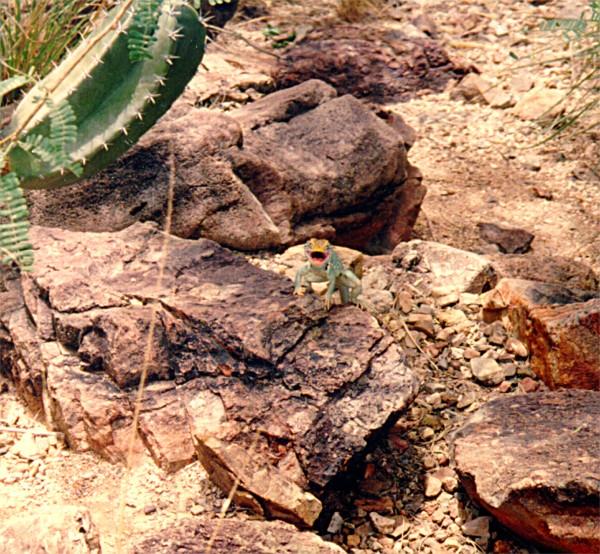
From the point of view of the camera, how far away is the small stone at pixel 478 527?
2.64 m

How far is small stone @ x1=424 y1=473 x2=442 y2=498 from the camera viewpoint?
2.82 meters

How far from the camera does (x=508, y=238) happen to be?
492 cm

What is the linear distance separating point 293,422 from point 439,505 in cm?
58

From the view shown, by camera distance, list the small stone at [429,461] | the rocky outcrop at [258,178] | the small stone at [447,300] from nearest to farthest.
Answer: the small stone at [429,461] → the small stone at [447,300] → the rocky outcrop at [258,178]

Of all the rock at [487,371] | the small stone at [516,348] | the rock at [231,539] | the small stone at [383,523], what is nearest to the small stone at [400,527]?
the small stone at [383,523]

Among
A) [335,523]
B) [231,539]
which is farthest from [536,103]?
[231,539]

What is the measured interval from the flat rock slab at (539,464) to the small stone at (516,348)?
0.47 meters

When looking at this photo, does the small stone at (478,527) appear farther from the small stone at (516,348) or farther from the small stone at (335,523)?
the small stone at (516,348)

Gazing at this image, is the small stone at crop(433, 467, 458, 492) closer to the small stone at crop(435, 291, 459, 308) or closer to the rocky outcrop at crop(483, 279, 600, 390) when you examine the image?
the rocky outcrop at crop(483, 279, 600, 390)

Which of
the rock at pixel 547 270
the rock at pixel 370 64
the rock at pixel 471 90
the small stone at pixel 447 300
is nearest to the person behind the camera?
the small stone at pixel 447 300

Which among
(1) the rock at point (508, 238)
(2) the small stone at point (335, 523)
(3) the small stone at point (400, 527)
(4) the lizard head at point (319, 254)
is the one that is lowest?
(1) the rock at point (508, 238)

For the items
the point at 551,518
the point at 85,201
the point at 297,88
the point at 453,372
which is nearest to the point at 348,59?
the point at 297,88

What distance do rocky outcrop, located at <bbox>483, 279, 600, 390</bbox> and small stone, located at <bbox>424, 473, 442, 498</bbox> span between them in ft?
2.08

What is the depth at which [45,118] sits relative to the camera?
3.36 metres
